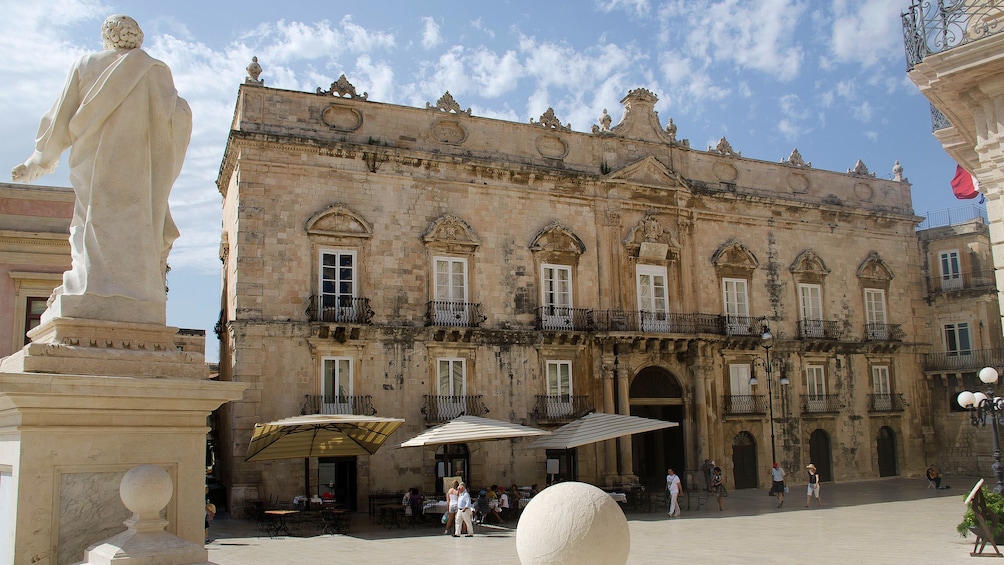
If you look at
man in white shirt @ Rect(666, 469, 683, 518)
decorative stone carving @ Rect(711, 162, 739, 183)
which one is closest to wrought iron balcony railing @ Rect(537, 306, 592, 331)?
man in white shirt @ Rect(666, 469, 683, 518)

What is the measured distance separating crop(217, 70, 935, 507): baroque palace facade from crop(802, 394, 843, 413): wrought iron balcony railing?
0.23 feet

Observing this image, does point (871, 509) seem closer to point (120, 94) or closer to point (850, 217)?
point (850, 217)

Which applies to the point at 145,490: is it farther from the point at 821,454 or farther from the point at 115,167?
the point at 821,454

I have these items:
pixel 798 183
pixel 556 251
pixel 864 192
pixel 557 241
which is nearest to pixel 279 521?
pixel 556 251

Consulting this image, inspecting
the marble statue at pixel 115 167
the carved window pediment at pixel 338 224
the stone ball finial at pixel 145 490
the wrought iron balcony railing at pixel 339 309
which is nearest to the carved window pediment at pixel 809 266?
the carved window pediment at pixel 338 224

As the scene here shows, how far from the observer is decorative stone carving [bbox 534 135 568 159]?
26484 millimetres

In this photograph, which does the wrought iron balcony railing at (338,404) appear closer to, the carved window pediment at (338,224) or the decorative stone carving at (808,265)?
the carved window pediment at (338,224)

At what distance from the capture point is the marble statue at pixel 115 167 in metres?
6.08

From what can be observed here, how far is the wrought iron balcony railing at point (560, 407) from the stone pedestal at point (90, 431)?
61.6 feet

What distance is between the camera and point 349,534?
1761cm

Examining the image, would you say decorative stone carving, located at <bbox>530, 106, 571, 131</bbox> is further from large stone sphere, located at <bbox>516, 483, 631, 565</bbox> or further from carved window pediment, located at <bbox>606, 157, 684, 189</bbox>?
large stone sphere, located at <bbox>516, 483, 631, 565</bbox>

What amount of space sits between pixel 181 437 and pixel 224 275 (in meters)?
20.8

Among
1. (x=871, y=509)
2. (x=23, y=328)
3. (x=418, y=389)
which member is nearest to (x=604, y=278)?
(x=418, y=389)

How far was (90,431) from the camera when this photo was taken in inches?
220
